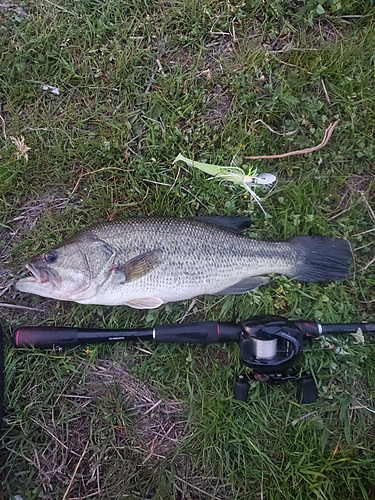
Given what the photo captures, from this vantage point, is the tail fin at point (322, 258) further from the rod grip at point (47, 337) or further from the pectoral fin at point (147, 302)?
the rod grip at point (47, 337)

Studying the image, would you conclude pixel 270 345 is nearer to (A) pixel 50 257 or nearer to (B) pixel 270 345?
(B) pixel 270 345

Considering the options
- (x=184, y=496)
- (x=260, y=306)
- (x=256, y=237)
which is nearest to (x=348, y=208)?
(x=256, y=237)

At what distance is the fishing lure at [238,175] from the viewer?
3.50 meters

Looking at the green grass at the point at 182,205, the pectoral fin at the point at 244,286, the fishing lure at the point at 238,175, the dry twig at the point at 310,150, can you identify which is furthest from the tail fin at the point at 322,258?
the dry twig at the point at 310,150

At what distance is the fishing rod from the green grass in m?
0.19

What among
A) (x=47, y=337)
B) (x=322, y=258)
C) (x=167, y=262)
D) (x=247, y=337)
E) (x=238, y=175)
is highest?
(x=238, y=175)

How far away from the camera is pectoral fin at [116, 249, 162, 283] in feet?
10.1

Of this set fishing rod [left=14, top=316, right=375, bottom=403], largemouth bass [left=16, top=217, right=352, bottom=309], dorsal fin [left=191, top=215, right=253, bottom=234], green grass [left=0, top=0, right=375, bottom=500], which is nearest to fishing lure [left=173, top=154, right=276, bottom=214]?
green grass [left=0, top=0, right=375, bottom=500]

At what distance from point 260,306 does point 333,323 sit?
0.56 metres

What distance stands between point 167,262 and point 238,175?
95cm

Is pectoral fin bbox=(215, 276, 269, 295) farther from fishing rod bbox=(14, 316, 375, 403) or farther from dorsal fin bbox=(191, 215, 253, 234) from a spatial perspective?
dorsal fin bbox=(191, 215, 253, 234)

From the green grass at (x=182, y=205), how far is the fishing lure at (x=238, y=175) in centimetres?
7

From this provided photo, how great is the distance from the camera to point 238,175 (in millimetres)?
3502

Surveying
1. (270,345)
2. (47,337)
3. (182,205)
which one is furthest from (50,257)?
(270,345)
